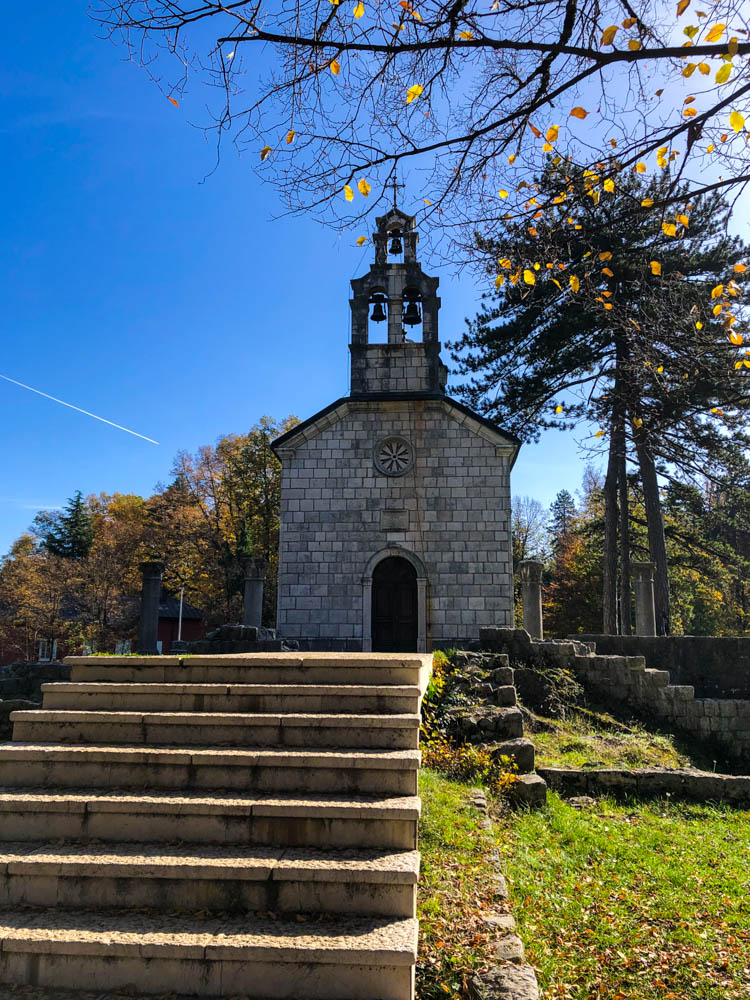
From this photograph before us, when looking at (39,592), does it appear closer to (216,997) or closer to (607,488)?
(607,488)

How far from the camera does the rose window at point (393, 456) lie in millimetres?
15141

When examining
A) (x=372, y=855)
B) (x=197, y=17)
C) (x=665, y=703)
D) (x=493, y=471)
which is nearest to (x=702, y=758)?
(x=665, y=703)

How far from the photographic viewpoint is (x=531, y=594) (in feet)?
47.4

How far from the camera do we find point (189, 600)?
37.0m

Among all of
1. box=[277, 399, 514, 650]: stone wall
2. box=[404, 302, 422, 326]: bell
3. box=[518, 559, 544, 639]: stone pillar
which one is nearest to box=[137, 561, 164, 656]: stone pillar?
box=[277, 399, 514, 650]: stone wall

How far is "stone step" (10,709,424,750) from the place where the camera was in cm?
475

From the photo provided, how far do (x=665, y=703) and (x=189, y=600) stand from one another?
29868 millimetres

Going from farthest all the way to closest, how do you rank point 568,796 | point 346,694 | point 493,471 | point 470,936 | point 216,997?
point 493,471
point 568,796
point 346,694
point 470,936
point 216,997

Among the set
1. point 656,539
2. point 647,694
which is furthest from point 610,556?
point 647,694

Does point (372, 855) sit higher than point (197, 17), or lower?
lower

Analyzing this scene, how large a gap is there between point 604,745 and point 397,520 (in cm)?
681

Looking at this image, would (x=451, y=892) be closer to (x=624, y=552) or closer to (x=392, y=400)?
(x=392, y=400)

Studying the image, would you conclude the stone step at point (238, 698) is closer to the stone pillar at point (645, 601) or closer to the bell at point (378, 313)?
the bell at point (378, 313)

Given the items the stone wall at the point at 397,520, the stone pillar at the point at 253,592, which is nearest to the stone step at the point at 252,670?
the stone wall at the point at 397,520
